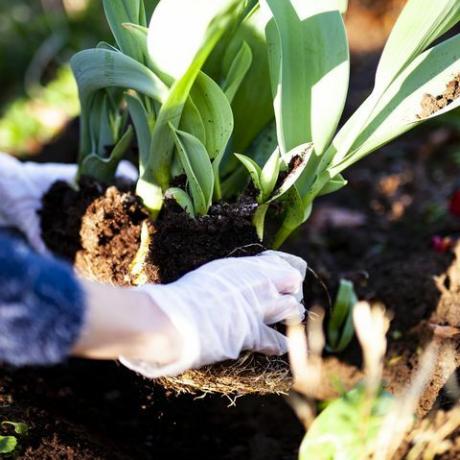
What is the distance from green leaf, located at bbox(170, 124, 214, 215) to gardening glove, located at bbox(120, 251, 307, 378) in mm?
145

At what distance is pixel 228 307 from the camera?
98 cm

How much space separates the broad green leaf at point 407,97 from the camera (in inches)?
44.9

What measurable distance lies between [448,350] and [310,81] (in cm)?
51

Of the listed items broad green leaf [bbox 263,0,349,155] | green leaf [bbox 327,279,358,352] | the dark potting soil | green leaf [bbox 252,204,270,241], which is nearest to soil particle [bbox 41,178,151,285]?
the dark potting soil

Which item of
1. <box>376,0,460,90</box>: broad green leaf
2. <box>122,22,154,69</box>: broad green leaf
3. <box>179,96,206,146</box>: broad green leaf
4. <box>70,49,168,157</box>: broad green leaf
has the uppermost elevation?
<box>376,0,460,90</box>: broad green leaf

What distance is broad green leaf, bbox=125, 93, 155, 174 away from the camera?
1281mm

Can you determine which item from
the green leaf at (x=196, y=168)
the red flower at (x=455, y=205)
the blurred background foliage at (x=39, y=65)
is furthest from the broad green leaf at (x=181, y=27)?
the blurred background foliage at (x=39, y=65)

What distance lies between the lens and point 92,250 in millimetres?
1296

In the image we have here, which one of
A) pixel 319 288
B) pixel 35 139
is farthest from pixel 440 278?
Result: pixel 35 139

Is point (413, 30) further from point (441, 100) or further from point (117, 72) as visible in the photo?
point (117, 72)

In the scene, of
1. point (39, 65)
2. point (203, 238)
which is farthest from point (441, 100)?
point (39, 65)

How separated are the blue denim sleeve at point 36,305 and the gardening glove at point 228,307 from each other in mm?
133

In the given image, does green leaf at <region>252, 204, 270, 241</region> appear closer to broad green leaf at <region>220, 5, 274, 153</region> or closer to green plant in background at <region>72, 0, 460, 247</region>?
green plant in background at <region>72, 0, 460, 247</region>

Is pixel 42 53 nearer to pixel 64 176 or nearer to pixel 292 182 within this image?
pixel 64 176
